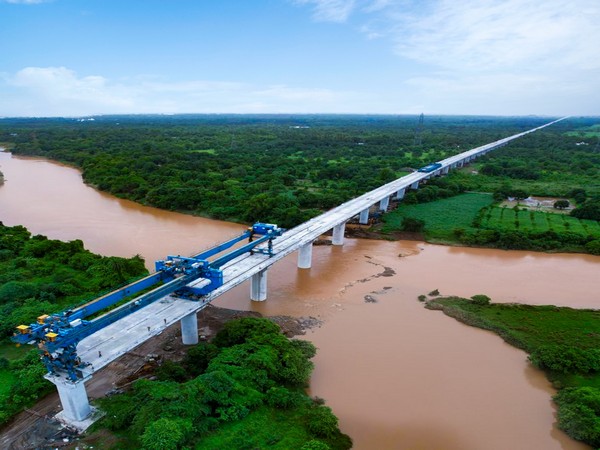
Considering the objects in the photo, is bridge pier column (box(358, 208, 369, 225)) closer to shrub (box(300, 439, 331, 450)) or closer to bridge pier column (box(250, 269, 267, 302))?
bridge pier column (box(250, 269, 267, 302))

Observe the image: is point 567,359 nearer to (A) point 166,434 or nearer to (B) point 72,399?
(A) point 166,434

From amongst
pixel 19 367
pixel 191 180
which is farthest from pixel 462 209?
pixel 19 367

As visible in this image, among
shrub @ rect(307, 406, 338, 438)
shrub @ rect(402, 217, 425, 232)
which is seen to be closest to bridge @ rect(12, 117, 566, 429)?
shrub @ rect(307, 406, 338, 438)

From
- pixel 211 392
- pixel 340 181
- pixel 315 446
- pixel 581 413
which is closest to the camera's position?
pixel 315 446

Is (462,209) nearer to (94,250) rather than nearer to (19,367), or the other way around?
(94,250)

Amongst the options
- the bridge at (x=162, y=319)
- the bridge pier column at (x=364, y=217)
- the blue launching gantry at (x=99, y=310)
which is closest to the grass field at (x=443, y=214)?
the bridge pier column at (x=364, y=217)

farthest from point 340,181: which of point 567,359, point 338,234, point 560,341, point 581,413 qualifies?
point 581,413
